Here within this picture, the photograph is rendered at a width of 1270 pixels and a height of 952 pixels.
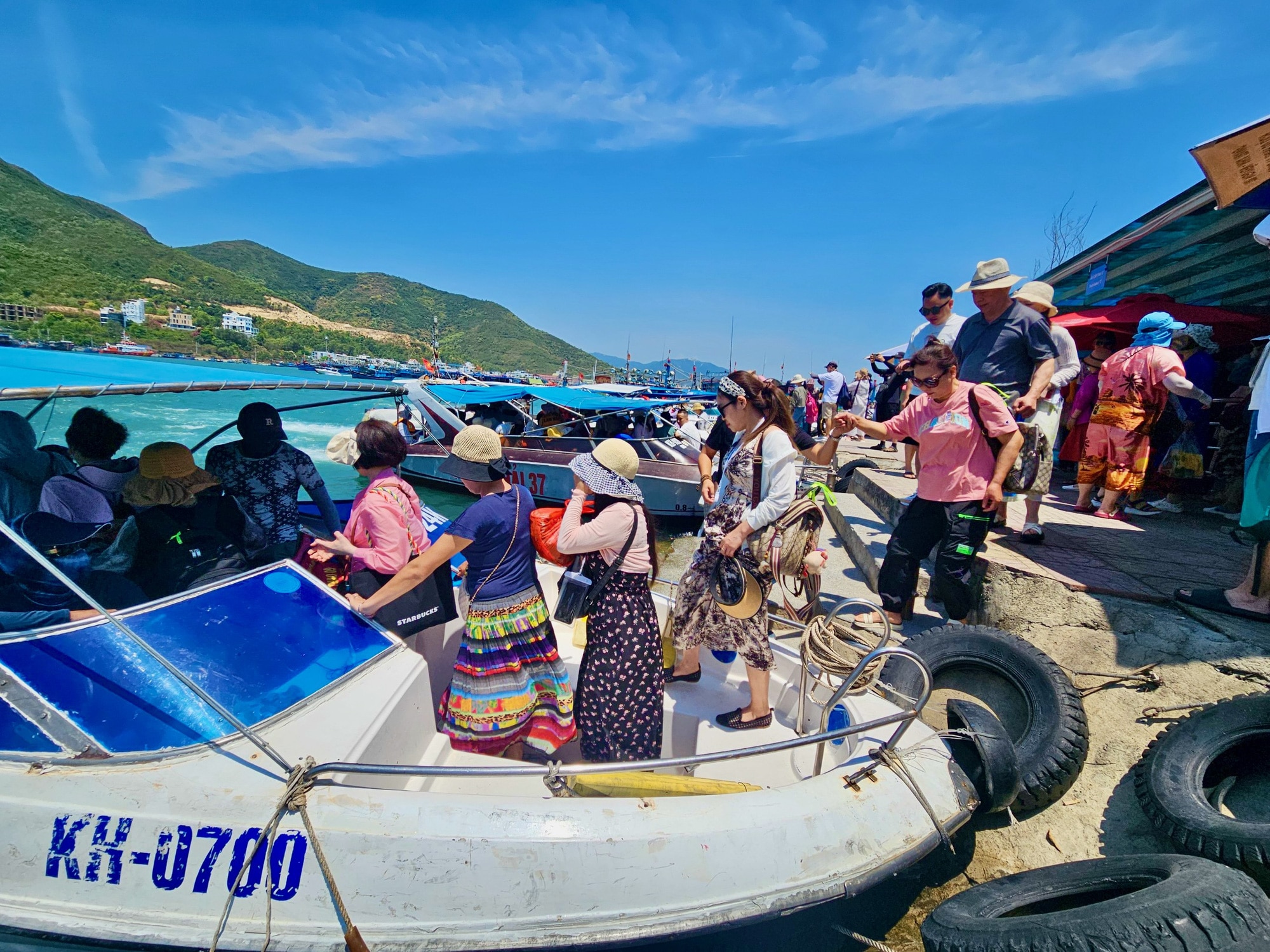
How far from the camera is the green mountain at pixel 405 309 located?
395ft

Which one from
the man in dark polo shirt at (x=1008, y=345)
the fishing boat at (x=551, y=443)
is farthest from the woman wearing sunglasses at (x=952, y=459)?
the fishing boat at (x=551, y=443)

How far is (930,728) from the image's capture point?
2.45 metres

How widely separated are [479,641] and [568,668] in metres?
0.96

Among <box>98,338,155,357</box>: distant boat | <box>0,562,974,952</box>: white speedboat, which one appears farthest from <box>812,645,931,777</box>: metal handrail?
<box>98,338,155,357</box>: distant boat

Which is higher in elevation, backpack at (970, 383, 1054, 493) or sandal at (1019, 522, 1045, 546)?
backpack at (970, 383, 1054, 493)

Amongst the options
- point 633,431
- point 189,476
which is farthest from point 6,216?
point 189,476

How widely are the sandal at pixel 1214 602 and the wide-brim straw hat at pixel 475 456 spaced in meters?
3.81

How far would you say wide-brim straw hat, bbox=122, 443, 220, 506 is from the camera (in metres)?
2.92

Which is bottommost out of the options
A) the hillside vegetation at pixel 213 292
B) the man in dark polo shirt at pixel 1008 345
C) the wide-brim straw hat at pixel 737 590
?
the wide-brim straw hat at pixel 737 590

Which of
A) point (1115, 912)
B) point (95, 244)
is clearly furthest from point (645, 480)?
point (95, 244)

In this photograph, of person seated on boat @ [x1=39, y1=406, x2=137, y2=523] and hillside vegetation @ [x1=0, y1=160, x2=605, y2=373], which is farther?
hillside vegetation @ [x1=0, y1=160, x2=605, y2=373]

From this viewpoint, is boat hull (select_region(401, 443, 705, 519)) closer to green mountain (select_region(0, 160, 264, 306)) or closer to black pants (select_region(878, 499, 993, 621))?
black pants (select_region(878, 499, 993, 621))

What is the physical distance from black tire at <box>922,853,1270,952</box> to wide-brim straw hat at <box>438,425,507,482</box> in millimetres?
2269

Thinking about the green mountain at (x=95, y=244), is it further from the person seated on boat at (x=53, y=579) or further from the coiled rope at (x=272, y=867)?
the coiled rope at (x=272, y=867)
